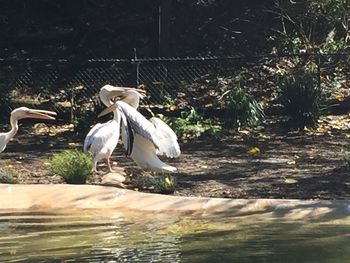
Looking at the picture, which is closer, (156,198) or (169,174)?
(156,198)

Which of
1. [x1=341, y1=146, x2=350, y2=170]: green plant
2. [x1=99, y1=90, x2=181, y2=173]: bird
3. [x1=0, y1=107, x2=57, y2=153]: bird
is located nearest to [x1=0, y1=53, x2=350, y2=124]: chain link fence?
[x1=341, y1=146, x2=350, y2=170]: green plant

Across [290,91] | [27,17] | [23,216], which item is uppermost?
[27,17]

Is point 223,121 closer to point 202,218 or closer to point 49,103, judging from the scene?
point 49,103

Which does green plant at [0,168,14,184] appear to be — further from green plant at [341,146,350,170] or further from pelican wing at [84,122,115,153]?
green plant at [341,146,350,170]

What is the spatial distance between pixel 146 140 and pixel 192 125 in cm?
413

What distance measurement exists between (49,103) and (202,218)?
8.20 metres

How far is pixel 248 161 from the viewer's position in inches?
418

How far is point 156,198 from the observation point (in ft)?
26.3

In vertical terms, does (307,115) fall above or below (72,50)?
below

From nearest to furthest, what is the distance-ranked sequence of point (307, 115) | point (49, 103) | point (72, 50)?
point (307, 115)
point (49, 103)
point (72, 50)

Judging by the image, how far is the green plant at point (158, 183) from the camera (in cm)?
864

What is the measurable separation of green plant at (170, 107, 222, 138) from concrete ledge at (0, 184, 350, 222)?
460cm

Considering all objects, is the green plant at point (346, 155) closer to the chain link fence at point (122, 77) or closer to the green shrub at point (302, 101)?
the green shrub at point (302, 101)

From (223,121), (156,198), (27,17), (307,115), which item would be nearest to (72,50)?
(27,17)
